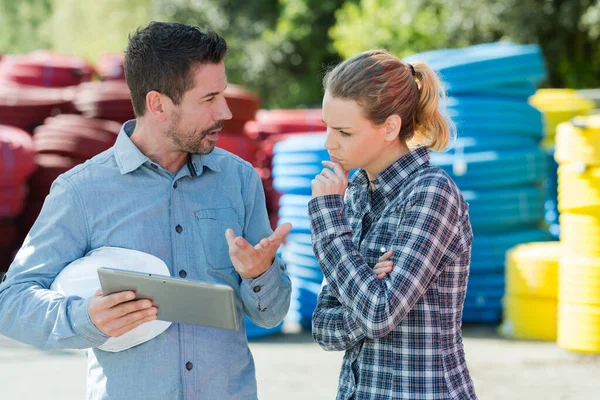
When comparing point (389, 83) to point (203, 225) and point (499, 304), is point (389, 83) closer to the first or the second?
point (203, 225)

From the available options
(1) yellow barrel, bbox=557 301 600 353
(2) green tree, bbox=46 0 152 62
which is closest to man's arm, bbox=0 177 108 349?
(1) yellow barrel, bbox=557 301 600 353

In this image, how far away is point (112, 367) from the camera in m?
2.25

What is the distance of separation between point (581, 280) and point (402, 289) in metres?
4.00

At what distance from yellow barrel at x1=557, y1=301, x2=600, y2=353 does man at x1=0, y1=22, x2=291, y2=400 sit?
3895 millimetres

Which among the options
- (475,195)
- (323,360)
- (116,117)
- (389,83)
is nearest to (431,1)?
(116,117)

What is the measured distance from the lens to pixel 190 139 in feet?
7.75

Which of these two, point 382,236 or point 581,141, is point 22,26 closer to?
point 581,141

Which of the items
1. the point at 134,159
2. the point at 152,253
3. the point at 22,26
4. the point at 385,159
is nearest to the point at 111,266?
the point at 152,253

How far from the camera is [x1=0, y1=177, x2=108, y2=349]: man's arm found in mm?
2141

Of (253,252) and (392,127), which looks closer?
(253,252)

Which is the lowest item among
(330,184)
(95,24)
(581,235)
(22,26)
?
(581,235)

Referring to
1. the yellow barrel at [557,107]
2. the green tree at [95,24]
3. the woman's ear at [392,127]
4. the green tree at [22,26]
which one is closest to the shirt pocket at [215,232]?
the woman's ear at [392,127]

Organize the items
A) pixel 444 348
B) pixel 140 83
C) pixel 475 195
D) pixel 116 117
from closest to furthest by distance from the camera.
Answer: pixel 444 348, pixel 140 83, pixel 475 195, pixel 116 117

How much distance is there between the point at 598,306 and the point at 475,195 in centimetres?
133
